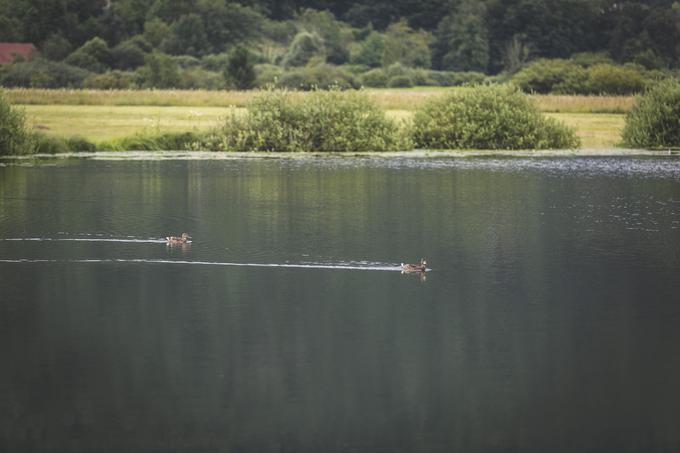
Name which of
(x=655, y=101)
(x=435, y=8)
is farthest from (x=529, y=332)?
(x=435, y=8)

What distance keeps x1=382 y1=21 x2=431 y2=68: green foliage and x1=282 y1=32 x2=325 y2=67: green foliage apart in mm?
6188

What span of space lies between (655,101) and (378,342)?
38.8 metres

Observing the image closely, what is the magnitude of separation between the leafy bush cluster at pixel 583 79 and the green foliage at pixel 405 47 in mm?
29550

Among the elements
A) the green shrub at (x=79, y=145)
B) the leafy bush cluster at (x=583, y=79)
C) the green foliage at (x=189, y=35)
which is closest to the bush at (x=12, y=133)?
the green shrub at (x=79, y=145)

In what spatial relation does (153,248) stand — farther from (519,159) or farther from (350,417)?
(519,159)

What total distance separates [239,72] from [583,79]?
22133mm

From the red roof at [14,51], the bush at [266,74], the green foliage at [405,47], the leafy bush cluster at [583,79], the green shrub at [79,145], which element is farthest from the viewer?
the green foliage at [405,47]

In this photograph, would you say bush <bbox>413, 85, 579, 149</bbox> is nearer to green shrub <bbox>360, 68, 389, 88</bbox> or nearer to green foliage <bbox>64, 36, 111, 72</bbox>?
green shrub <bbox>360, 68, 389, 88</bbox>

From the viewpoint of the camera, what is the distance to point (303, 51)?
114m

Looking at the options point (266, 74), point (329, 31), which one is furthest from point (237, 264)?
point (329, 31)

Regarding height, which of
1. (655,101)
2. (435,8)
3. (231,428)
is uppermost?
(435,8)

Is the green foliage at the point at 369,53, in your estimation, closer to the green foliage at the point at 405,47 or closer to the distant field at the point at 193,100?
the green foliage at the point at 405,47

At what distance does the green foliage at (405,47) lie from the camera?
389 ft

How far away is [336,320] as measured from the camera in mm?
16562
